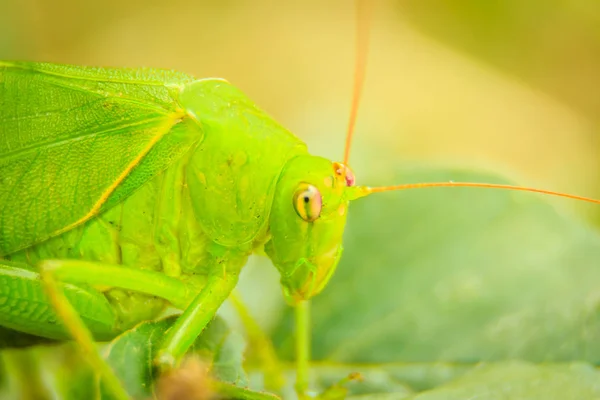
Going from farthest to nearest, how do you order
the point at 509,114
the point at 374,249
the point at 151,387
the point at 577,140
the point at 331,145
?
the point at 509,114, the point at 577,140, the point at 331,145, the point at 374,249, the point at 151,387

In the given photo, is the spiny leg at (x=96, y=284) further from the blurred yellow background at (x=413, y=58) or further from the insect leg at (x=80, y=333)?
the blurred yellow background at (x=413, y=58)

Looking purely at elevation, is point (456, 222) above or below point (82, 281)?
above

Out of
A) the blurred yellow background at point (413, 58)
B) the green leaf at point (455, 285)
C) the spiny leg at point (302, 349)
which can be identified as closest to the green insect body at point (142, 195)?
the spiny leg at point (302, 349)

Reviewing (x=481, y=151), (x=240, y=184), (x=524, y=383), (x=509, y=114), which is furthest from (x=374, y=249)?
(x=509, y=114)

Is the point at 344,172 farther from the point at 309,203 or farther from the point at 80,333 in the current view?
the point at 80,333

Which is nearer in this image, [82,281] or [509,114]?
[82,281]

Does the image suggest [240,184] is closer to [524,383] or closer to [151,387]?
[151,387]

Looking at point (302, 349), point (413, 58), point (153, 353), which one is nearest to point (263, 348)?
point (302, 349)
